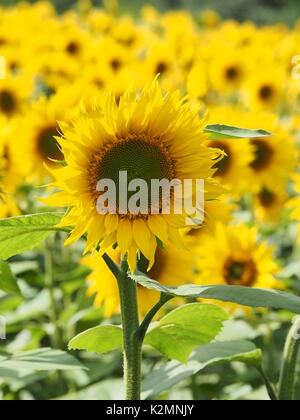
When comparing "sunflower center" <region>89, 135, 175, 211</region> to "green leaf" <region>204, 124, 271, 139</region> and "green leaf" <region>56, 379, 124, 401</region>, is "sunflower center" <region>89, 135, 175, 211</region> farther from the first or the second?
"green leaf" <region>56, 379, 124, 401</region>

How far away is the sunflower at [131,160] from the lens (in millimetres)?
1060

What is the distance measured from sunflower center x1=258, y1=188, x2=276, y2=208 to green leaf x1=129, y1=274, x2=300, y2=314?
1.75m

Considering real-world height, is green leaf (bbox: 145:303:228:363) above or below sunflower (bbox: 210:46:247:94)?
below

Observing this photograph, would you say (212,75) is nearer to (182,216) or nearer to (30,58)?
(30,58)

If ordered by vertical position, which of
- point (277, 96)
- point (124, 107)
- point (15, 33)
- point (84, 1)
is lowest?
point (124, 107)

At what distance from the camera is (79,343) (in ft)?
3.64

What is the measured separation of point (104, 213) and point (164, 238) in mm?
95

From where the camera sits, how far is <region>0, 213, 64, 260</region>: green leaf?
1.04m

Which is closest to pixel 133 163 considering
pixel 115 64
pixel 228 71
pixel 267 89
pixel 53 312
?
pixel 53 312

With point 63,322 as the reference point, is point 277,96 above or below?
above

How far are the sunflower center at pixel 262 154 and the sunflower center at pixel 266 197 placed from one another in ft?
0.30

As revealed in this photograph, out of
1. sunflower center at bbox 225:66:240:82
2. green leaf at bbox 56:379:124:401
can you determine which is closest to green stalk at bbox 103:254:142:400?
green leaf at bbox 56:379:124:401

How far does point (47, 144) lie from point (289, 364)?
4.71 ft

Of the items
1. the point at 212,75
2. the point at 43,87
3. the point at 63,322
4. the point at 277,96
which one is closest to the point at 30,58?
the point at 43,87
